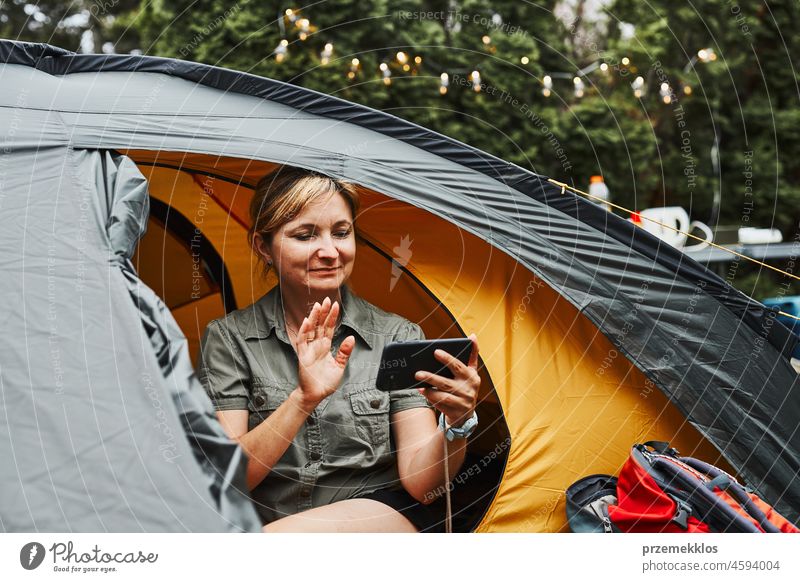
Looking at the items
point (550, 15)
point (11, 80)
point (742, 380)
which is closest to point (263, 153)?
point (11, 80)

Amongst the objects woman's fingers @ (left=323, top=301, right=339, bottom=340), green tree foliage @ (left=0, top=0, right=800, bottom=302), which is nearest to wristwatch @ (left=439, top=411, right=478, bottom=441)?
woman's fingers @ (left=323, top=301, right=339, bottom=340)

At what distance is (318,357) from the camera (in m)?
1.69

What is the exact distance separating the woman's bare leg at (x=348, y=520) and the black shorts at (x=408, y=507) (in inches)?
0.5

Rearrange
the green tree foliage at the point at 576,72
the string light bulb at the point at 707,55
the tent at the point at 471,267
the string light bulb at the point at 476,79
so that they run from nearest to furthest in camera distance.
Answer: the tent at the point at 471,267 → the string light bulb at the point at 476,79 → the green tree foliage at the point at 576,72 → the string light bulb at the point at 707,55

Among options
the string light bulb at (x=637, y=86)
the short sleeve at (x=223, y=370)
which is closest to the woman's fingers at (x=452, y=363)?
the short sleeve at (x=223, y=370)

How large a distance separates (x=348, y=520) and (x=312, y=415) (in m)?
0.27

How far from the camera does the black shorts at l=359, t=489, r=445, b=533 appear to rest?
6.06 ft

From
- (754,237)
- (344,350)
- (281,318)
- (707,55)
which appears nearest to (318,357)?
(344,350)

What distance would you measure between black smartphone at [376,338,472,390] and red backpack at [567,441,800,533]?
21.3 inches

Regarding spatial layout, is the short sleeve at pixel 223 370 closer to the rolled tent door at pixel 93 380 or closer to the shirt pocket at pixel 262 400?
the shirt pocket at pixel 262 400

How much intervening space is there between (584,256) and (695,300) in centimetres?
34

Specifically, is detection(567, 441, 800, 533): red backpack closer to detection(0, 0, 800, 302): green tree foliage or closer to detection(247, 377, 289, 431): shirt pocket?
detection(247, 377, 289, 431): shirt pocket

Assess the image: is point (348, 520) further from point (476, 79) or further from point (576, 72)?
point (576, 72)

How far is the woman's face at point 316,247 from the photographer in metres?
1.92
